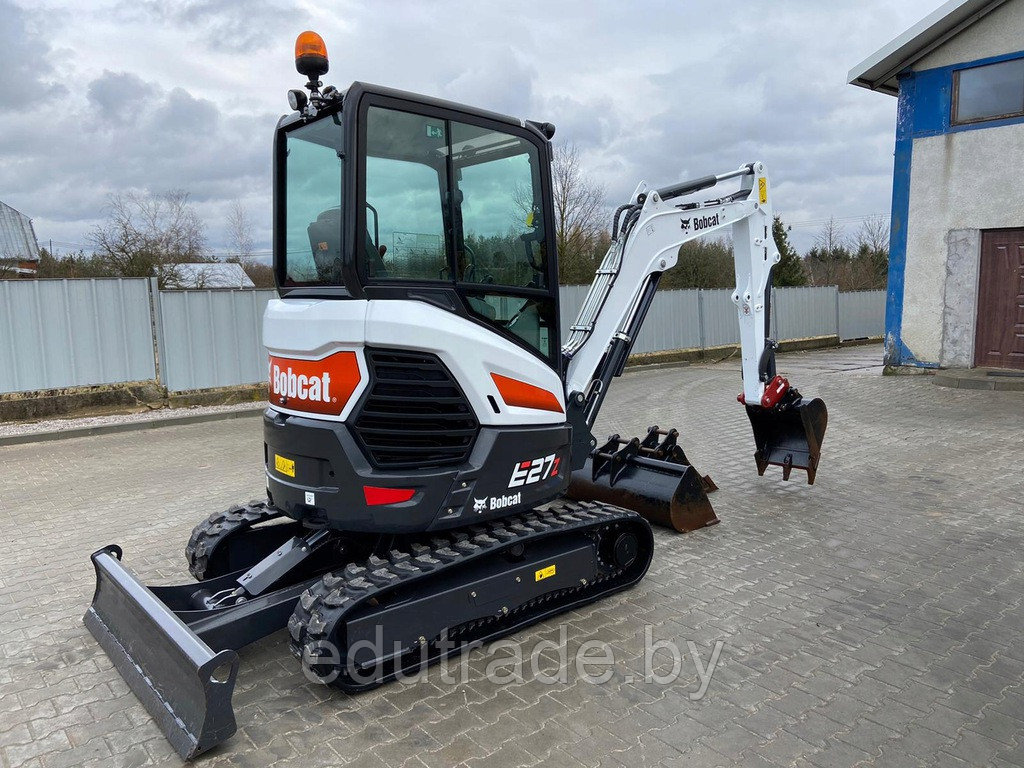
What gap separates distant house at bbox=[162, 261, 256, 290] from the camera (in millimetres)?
15664

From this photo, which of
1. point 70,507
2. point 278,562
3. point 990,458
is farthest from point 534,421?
point 990,458

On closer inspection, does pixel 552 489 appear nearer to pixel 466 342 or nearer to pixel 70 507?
pixel 466 342

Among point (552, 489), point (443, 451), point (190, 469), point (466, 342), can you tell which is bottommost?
point (190, 469)

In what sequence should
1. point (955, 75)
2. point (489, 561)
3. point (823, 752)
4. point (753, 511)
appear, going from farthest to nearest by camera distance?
1. point (955, 75)
2. point (753, 511)
3. point (489, 561)
4. point (823, 752)

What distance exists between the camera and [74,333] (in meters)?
11.2

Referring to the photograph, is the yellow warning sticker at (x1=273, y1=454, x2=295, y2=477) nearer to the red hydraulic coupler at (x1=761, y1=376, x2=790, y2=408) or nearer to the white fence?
the red hydraulic coupler at (x1=761, y1=376, x2=790, y2=408)

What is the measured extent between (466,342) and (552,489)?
114 centimetres

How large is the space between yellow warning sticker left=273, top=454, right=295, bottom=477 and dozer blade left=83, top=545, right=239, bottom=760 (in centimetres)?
86

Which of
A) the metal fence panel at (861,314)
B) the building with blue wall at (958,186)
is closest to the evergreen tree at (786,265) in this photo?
the metal fence panel at (861,314)

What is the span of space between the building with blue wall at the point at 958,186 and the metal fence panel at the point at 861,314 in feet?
32.7

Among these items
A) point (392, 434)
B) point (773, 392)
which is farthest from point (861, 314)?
point (392, 434)

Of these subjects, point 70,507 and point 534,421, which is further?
point 70,507

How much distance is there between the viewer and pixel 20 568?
5504mm

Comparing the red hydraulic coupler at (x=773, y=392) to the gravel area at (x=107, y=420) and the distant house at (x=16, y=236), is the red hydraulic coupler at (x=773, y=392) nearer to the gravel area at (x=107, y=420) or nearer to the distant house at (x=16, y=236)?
the gravel area at (x=107, y=420)
